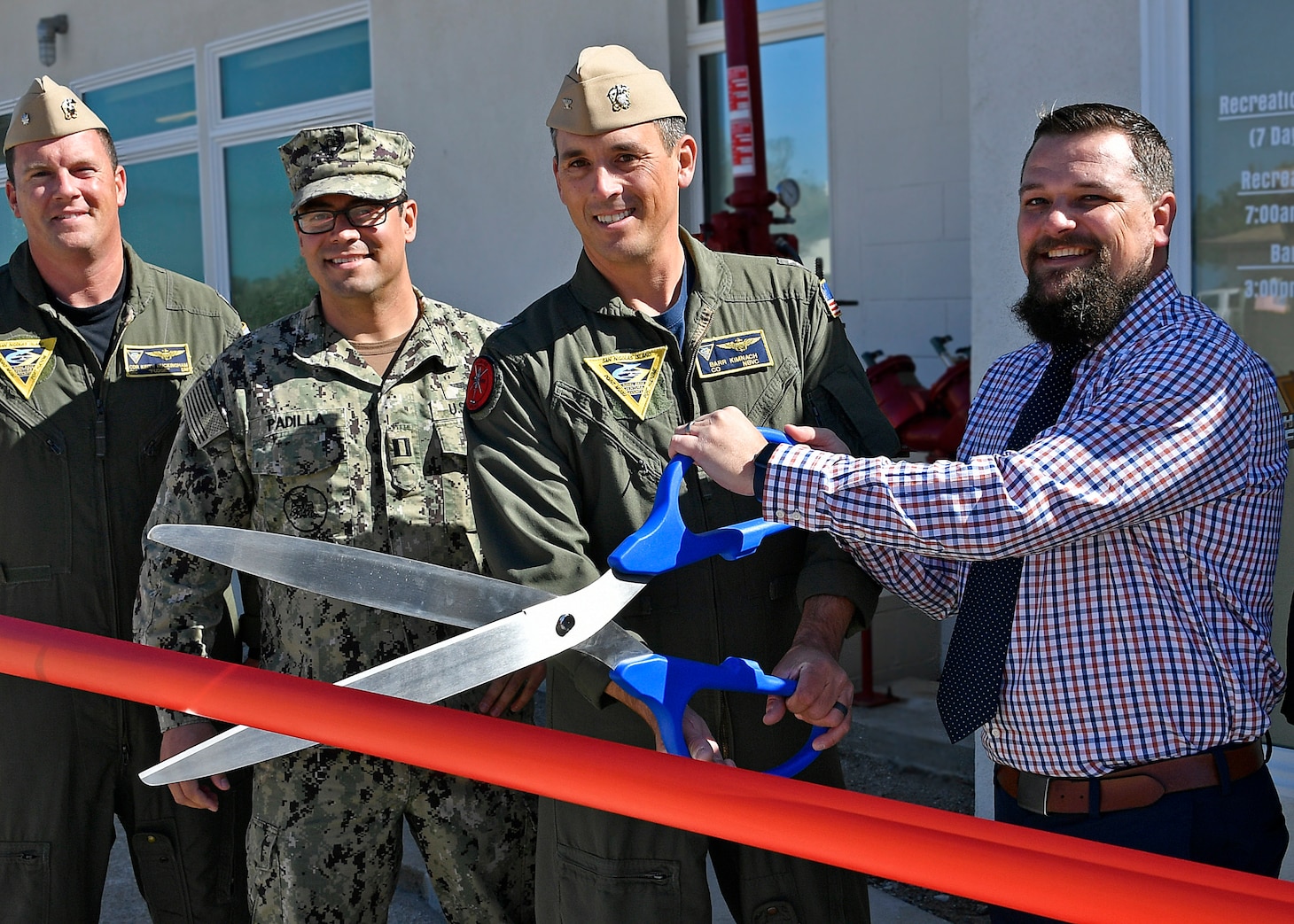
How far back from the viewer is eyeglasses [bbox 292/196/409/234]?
2.74 metres

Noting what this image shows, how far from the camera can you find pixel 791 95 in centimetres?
602

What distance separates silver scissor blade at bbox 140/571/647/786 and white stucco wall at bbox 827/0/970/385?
3631 mm

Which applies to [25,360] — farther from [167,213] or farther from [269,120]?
[167,213]

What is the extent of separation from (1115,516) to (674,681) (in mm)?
672

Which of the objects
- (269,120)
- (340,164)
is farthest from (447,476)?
(269,120)

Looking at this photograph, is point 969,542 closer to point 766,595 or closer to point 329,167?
point 766,595

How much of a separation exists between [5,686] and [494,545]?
4.91 feet

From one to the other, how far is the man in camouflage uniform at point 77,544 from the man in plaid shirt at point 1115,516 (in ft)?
5.52

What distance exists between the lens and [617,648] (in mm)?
2018

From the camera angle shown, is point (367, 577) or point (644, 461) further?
point (644, 461)

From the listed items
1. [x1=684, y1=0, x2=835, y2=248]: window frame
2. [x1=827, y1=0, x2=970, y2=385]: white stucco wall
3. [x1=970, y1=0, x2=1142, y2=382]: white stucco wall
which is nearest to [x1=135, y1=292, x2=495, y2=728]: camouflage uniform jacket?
[x1=970, y1=0, x2=1142, y2=382]: white stucco wall

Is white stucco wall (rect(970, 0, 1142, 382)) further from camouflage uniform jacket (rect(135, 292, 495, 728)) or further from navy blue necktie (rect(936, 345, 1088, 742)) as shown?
camouflage uniform jacket (rect(135, 292, 495, 728))

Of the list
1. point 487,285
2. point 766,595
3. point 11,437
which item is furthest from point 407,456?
point 487,285

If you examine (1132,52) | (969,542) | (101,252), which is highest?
(1132,52)
